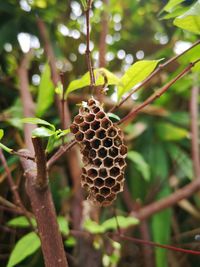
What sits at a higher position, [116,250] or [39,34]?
[39,34]

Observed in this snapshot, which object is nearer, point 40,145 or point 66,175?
point 40,145

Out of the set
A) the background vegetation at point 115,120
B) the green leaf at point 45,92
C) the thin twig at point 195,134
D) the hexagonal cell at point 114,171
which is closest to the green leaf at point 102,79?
the hexagonal cell at point 114,171

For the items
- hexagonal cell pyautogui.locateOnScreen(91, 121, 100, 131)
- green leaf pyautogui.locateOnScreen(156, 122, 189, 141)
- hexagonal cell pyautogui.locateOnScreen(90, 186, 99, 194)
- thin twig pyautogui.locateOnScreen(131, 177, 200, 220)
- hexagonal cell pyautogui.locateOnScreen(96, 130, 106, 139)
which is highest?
green leaf pyautogui.locateOnScreen(156, 122, 189, 141)

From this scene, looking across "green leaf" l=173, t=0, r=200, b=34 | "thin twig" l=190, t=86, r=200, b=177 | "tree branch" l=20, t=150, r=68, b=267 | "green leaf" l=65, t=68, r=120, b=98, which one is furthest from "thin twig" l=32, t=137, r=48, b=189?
"thin twig" l=190, t=86, r=200, b=177

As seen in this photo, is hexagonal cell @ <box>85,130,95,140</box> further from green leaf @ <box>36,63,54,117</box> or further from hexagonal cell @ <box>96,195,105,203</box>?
green leaf @ <box>36,63,54,117</box>

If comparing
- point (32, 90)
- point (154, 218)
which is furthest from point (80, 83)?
point (32, 90)

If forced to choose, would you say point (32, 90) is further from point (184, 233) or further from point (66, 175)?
point (184, 233)
